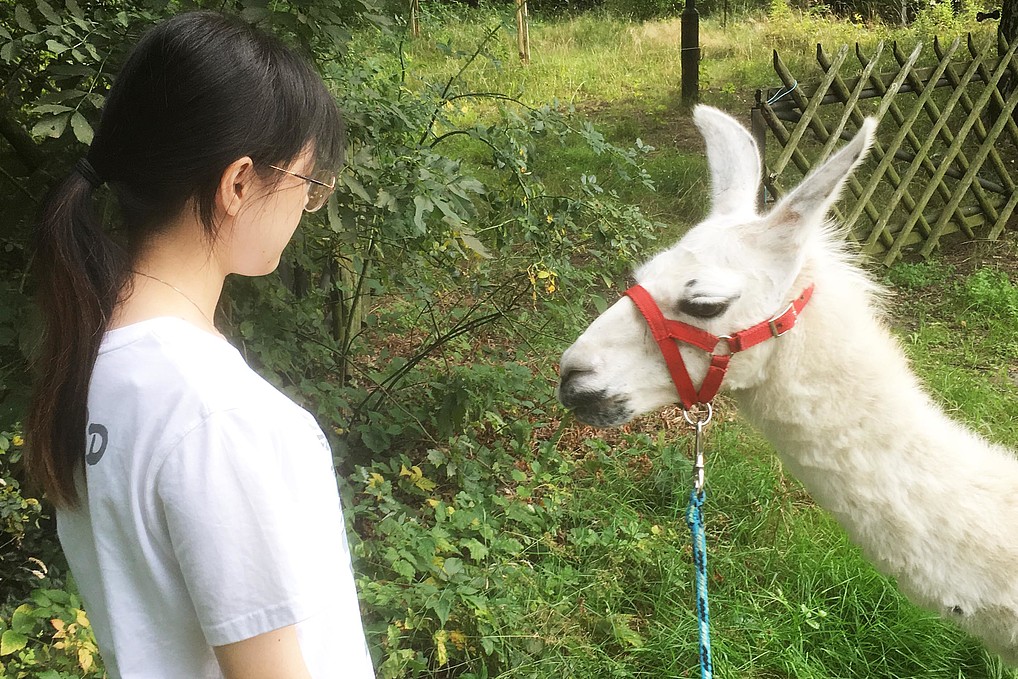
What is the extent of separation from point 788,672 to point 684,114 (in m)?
7.16

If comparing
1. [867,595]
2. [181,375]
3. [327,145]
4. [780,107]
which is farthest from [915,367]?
[181,375]

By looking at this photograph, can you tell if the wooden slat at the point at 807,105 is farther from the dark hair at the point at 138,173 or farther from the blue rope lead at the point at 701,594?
the dark hair at the point at 138,173

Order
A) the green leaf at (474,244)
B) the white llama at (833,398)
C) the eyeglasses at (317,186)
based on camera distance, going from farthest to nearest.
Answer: the green leaf at (474,244) → the white llama at (833,398) → the eyeglasses at (317,186)

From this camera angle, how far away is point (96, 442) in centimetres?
81

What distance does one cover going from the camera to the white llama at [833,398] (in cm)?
162

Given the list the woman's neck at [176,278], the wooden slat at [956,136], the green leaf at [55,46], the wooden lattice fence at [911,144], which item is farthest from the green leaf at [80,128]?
the wooden slat at [956,136]

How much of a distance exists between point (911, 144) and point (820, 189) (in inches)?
177

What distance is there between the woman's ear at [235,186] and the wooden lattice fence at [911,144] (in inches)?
165

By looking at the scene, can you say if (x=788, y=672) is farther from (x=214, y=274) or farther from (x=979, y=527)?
(x=214, y=274)

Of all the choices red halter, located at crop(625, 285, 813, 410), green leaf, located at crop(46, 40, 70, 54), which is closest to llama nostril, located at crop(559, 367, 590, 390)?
red halter, located at crop(625, 285, 813, 410)

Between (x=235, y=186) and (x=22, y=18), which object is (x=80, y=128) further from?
(x=235, y=186)

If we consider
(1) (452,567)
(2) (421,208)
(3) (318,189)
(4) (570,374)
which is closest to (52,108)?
(2) (421,208)

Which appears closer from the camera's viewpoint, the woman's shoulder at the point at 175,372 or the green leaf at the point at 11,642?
the woman's shoulder at the point at 175,372

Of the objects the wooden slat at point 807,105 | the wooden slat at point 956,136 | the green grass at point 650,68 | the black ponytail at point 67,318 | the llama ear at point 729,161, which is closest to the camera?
the black ponytail at point 67,318
